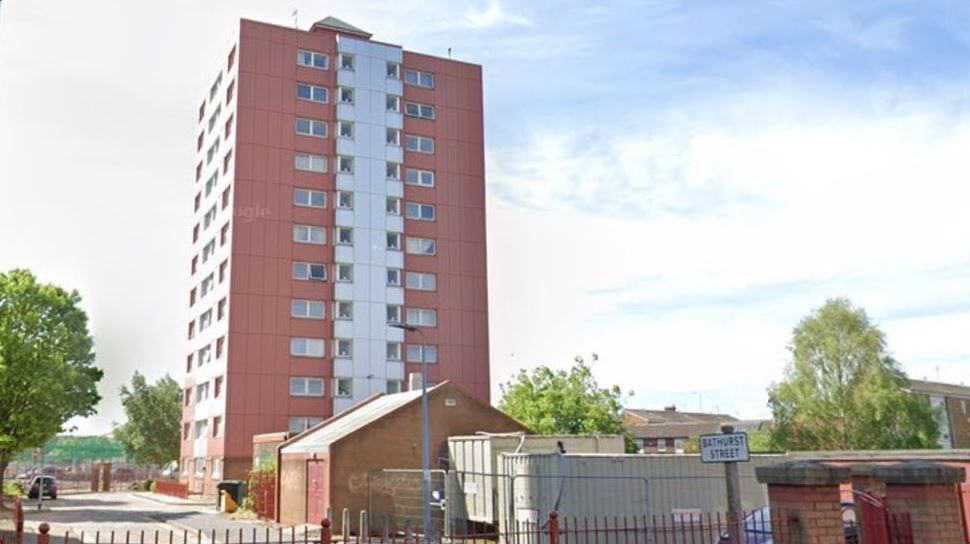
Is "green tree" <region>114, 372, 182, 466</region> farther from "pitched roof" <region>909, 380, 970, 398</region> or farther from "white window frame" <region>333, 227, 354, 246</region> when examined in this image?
"pitched roof" <region>909, 380, 970, 398</region>

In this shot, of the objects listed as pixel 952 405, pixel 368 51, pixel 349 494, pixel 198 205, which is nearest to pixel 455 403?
pixel 349 494

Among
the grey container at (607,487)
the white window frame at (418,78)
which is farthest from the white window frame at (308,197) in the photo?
the grey container at (607,487)

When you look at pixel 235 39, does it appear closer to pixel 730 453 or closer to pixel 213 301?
pixel 213 301

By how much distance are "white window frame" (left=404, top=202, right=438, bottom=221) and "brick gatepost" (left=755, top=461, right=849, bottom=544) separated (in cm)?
5180

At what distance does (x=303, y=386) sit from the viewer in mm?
54000

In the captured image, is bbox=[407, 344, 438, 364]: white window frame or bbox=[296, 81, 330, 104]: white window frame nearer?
bbox=[407, 344, 438, 364]: white window frame

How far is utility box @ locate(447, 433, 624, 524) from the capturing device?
88.6ft

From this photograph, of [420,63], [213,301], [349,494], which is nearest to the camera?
[349,494]

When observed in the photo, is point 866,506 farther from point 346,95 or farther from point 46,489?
point 346,95

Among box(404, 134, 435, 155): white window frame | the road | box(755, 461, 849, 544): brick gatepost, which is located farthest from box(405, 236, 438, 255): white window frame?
box(755, 461, 849, 544): brick gatepost

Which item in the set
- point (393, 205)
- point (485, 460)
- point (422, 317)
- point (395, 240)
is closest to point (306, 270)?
point (395, 240)

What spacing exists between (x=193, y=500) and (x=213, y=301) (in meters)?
13.6

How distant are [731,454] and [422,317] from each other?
162 feet

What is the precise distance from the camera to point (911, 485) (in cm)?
996
